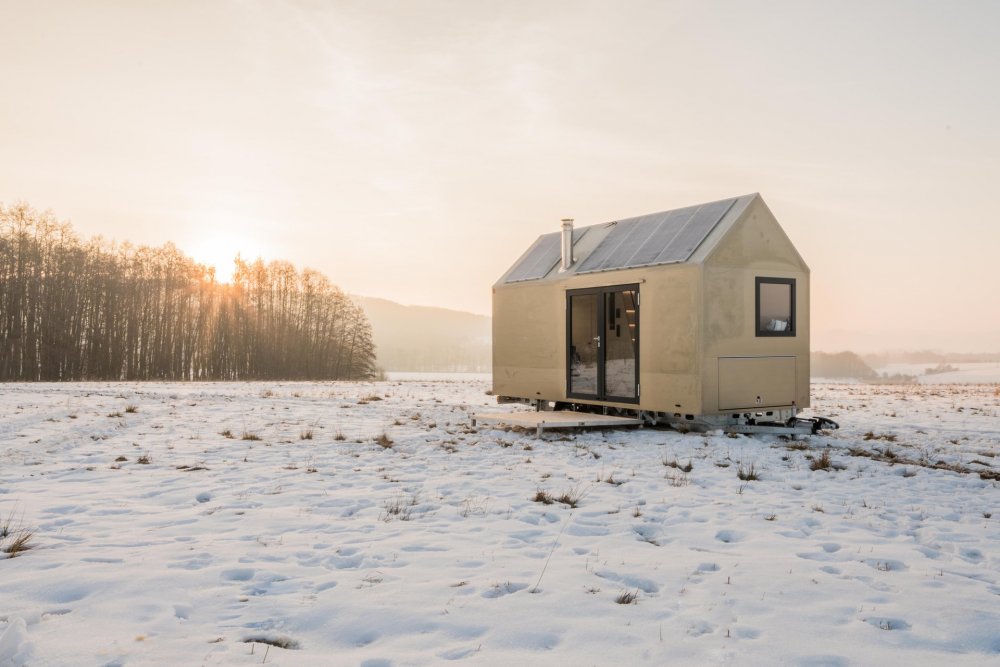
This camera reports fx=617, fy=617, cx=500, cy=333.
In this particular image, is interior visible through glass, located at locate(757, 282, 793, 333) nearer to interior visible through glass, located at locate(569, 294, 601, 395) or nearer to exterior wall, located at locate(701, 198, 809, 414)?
exterior wall, located at locate(701, 198, 809, 414)

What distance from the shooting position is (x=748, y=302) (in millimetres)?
11180

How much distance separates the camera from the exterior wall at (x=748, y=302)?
1071 centimetres

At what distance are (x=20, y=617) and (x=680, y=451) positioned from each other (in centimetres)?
786

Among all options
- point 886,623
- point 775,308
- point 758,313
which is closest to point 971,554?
point 886,623

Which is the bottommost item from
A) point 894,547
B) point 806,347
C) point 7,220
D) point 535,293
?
point 894,547

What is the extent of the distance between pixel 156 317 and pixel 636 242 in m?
30.0

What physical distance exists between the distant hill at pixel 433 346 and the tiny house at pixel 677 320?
239 feet

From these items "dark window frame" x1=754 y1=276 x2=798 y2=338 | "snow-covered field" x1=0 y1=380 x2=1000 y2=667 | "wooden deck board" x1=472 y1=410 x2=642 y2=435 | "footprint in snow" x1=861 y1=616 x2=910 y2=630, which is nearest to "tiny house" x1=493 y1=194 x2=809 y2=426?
"dark window frame" x1=754 y1=276 x2=798 y2=338

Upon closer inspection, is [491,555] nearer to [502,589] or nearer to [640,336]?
[502,589]

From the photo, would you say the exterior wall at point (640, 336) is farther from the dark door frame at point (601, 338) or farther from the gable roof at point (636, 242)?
the gable roof at point (636, 242)

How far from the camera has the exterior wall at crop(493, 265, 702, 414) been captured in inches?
423

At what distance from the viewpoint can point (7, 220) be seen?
3023cm

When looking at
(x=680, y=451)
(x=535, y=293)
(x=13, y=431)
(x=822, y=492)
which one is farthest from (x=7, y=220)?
(x=822, y=492)

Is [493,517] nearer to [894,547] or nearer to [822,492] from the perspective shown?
[894,547]
